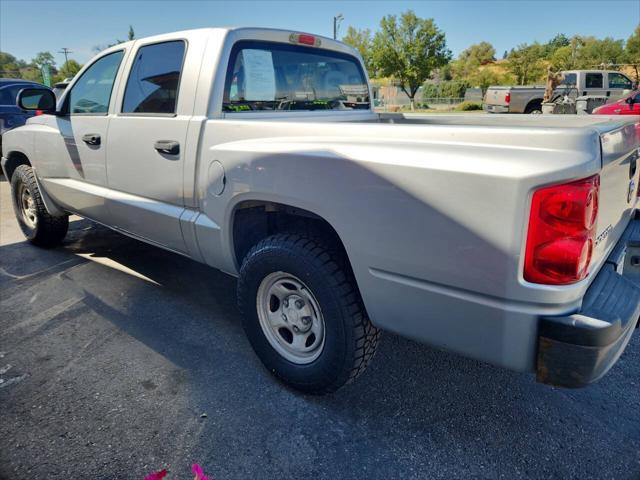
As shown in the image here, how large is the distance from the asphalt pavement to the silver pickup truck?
11.9 inches

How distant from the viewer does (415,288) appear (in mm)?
1850

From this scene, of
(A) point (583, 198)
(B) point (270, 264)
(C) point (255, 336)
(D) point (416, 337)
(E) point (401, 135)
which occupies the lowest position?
(C) point (255, 336)

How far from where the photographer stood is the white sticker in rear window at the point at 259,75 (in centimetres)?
291

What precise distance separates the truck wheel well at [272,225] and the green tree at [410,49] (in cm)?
4699

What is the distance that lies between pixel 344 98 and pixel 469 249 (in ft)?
8.07

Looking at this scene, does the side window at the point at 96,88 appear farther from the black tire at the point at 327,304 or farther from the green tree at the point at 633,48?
the green tree at the point at 633,48

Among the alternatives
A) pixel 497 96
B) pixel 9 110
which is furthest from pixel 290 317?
pixel 497 96

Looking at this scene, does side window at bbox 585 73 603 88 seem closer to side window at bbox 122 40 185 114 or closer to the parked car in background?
the parked car in background

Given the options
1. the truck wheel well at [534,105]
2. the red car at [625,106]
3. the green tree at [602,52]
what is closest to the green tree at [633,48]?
the green tree at [602,52]

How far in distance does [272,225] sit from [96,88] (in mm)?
2100

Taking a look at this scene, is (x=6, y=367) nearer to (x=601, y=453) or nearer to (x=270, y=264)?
(x=270, y=264)

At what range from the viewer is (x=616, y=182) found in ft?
6.57

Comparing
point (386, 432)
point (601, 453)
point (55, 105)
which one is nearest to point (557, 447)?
point (601, 453)

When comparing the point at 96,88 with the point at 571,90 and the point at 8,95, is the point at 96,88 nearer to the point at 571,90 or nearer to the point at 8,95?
the point at 8,95
